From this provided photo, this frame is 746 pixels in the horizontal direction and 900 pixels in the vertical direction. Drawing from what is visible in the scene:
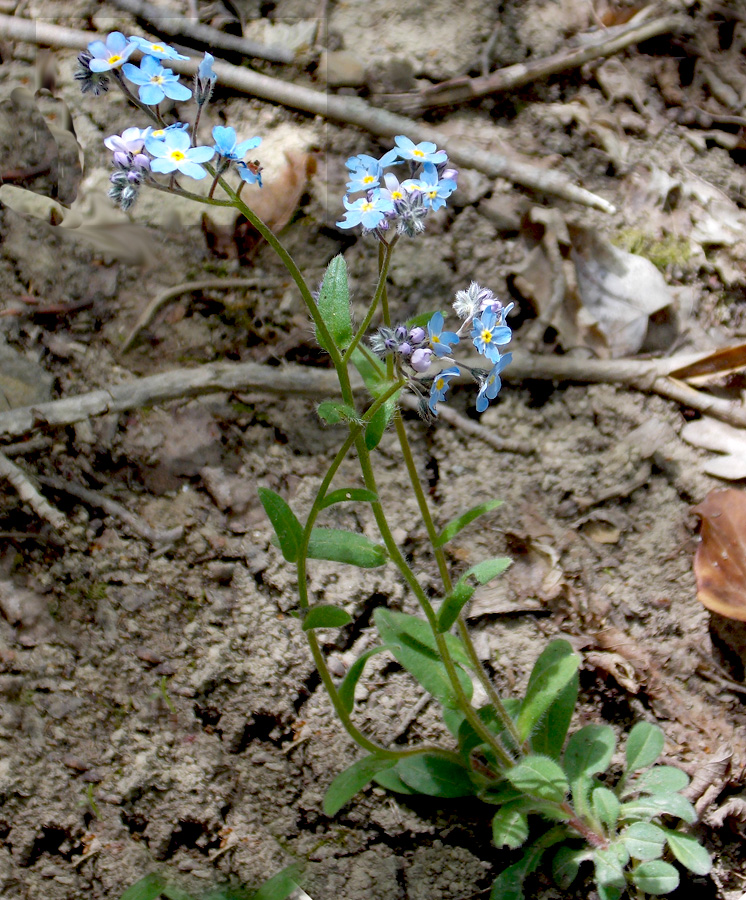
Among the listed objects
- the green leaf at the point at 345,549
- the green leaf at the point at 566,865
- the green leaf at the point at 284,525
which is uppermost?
the green leaf at the point at 284,525

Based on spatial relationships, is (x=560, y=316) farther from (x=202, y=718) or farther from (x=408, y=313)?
(x=202, y=718)

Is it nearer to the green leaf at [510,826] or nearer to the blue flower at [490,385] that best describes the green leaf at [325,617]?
the blue flower at [490,385]

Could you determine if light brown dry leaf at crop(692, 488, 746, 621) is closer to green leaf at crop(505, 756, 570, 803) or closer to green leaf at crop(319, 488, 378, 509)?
green leaf at crop(505, 756, 570, 803)

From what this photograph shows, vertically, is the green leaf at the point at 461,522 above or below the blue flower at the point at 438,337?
below

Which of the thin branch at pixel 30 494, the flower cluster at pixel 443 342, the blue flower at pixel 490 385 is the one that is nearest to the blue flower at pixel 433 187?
the flower cluster at pixel 443 342

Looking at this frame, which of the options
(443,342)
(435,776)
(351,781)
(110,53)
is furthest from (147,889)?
(110,53)

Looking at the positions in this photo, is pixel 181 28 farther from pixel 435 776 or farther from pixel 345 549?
pixel 435 776

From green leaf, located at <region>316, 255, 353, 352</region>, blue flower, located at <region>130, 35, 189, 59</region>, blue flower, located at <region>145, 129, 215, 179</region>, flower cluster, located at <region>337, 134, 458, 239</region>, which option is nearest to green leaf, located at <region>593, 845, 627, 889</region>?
green leaf, located at <region>316, 255, 353, 352</region>
